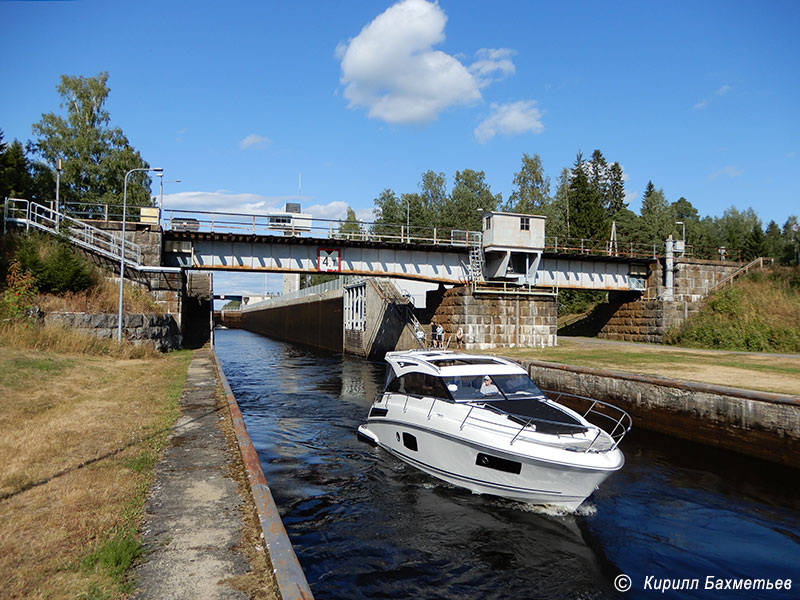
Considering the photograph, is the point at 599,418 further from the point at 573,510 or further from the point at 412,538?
the point at 412,538

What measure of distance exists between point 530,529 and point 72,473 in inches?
287

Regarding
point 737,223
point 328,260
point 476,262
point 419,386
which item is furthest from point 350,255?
point 737,223

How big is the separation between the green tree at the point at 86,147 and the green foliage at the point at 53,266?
28.8m

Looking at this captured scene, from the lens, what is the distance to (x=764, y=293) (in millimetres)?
37281

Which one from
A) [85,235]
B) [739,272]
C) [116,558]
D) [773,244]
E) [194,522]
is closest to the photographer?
[116,558]

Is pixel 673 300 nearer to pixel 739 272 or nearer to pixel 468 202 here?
pixel 739 272

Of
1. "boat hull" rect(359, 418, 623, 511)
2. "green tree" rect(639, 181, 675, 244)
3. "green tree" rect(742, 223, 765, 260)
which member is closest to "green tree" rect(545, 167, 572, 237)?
"green tree" rect(639, 181, 675, 244)

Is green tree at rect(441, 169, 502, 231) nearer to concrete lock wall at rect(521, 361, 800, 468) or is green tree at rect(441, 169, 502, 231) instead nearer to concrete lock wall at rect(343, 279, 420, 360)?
concrete lock wall at rect(343, 279, 420, 360)

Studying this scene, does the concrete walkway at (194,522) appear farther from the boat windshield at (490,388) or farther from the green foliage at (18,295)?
the green foliage at (18,295)

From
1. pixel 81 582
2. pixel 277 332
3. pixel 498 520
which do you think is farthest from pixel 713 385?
pixel 277 332

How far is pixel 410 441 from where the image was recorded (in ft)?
39.8

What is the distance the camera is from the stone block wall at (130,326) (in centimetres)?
2349

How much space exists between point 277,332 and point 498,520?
236 feet

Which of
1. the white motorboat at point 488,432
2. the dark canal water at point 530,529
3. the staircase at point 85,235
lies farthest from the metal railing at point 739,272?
Result: the staircase at point 85,235
